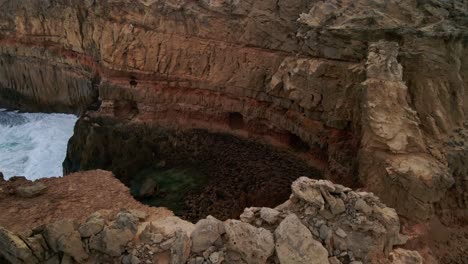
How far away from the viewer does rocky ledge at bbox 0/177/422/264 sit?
6.65m

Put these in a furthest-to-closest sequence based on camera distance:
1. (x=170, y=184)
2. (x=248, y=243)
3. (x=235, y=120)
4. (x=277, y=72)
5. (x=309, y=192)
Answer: (x=235, y=120), (x=277, y=72), (x=170, y=184), (x=309, y=192), (x=248, y=243)

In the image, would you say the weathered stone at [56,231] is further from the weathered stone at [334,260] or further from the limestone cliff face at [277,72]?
the limestone cliff face at [277,72]

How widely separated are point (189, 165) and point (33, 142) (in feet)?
31.1

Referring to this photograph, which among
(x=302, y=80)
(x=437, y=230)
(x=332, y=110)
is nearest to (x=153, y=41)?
(x=302, y=80)

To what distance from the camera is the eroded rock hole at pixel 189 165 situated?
1249 centimetres

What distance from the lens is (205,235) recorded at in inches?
268

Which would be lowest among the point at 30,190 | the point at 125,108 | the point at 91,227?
the point at 125,108

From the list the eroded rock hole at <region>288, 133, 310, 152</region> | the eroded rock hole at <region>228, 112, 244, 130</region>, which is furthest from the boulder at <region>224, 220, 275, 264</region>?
the eroded rock hole at <region>228, 112, 244, 130</region>

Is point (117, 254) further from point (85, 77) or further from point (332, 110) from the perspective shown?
point (85, 77)

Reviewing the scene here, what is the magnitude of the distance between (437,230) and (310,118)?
18.5 feet

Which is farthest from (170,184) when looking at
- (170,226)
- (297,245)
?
(297,245)

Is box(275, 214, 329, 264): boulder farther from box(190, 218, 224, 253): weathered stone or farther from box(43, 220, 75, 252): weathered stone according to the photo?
box(43, 220, 75, 252): weathered stone

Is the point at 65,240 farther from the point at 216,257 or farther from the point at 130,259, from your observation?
the point at 216,257

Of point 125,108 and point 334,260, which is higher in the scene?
point 334,260
